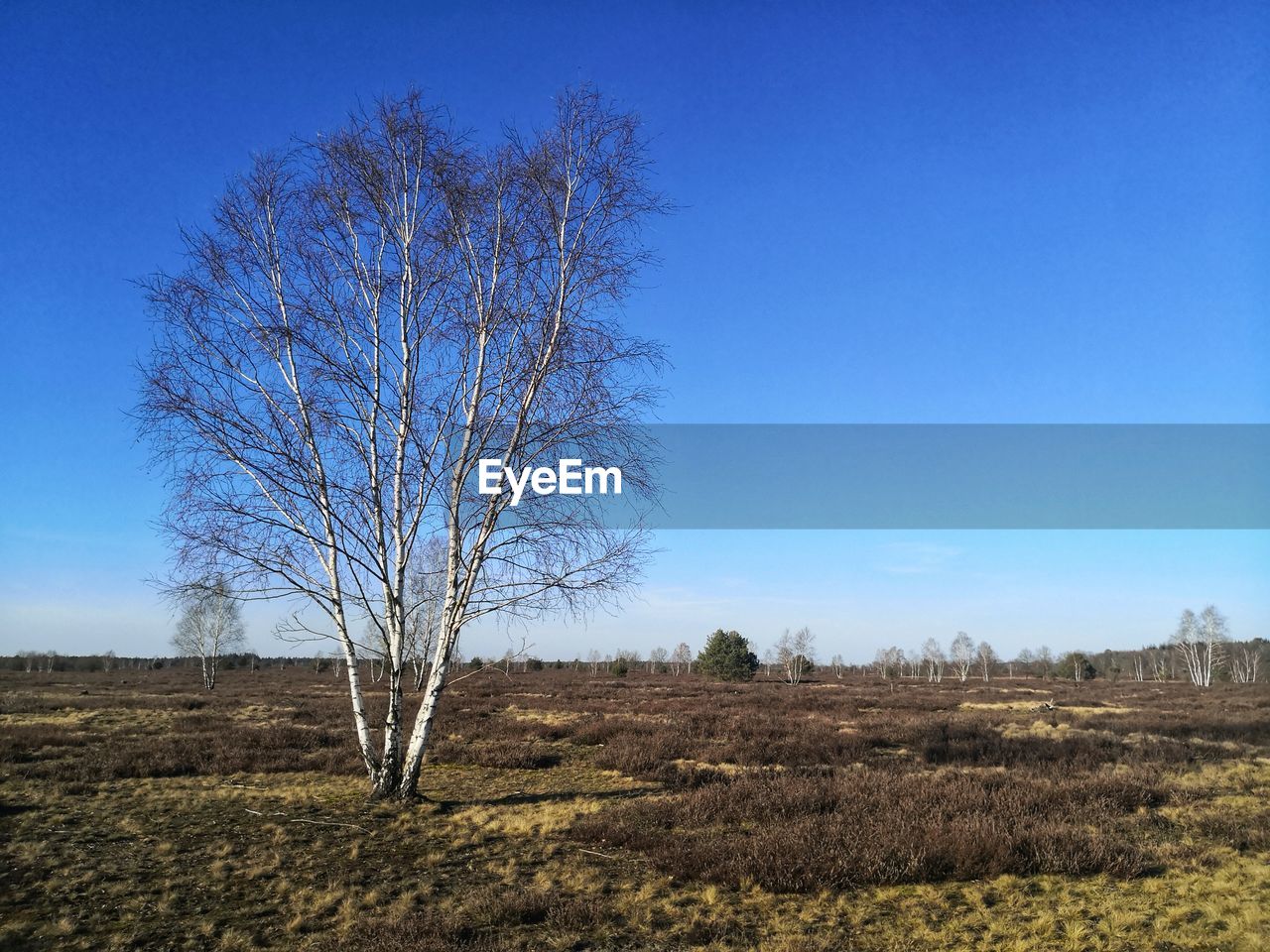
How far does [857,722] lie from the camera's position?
2212 centimetres

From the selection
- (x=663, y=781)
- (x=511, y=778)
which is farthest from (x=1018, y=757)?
(x=511, y=778)

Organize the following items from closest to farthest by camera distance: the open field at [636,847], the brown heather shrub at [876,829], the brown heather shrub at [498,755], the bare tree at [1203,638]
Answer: the open field at [636,847], the brown heather shrub at [876,829], the brown heather shrub at [498,755], the bare tree at [1203,638]

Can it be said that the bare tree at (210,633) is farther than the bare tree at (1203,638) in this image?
No

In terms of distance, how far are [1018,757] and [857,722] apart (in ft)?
24.1

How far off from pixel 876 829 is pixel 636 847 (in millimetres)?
2809

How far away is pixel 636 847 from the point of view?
26.5ft

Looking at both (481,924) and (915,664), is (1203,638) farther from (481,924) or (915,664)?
(481,924)

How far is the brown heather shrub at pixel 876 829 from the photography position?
7.07 metres

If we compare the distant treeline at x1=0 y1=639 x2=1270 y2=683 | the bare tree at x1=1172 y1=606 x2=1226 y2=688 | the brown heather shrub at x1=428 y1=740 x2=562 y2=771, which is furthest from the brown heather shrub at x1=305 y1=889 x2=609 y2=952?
the bare tree at x1=1172 y1=606 x2=1226 y2=688

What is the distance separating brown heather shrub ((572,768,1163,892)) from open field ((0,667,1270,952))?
4 cm

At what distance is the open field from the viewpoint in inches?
223

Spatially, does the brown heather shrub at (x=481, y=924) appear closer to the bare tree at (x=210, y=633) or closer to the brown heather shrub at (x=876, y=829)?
the brown heather shrub at (x=876, y=829)

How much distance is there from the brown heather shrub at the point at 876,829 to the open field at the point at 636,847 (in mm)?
37

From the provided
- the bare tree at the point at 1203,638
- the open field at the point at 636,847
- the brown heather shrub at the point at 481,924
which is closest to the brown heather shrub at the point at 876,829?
the open field at the point at 636,847
